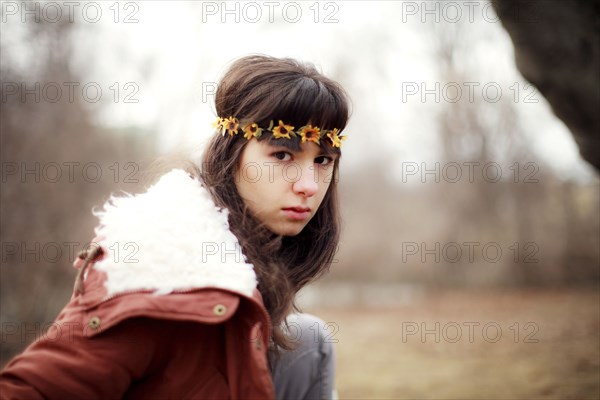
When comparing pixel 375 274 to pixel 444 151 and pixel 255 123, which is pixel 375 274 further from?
pixel 255 123

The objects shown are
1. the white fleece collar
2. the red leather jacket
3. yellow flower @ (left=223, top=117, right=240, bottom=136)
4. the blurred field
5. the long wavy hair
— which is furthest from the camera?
the blurred field

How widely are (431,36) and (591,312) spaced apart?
623 cm

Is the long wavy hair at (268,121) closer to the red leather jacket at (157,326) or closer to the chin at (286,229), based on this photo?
the chin at (286,229)

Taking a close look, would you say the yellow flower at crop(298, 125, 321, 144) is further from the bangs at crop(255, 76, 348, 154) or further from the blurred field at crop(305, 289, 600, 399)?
the blurred field at crop(305, 289, 600, 399)

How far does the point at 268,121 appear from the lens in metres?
1.71

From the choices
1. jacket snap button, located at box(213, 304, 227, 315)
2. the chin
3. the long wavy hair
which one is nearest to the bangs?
the long wavy hair

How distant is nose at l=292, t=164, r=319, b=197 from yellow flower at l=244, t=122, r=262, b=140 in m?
0.19

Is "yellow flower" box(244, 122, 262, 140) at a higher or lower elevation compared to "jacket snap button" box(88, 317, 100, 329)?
higher

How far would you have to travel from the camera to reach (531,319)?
725cm

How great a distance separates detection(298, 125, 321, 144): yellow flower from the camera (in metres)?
1.71

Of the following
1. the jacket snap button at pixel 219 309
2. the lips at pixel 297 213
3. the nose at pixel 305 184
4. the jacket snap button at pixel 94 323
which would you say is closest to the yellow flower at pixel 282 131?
the nose at pixel 305 184

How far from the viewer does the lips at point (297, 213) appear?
170cm

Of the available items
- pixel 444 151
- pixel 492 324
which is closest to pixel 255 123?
pixel 492 324

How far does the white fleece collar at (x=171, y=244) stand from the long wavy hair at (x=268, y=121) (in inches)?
4.1
